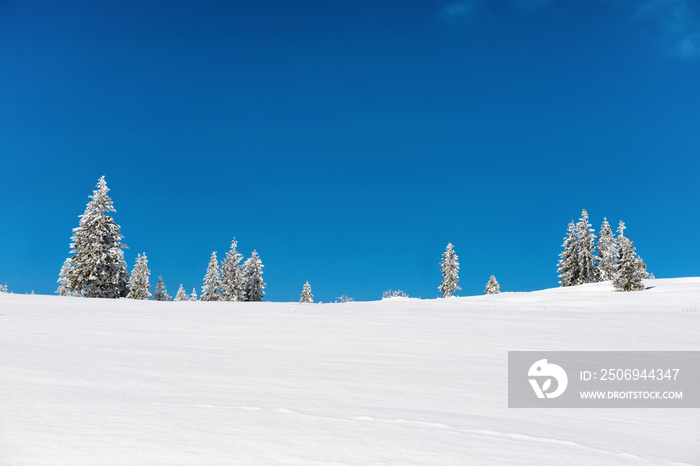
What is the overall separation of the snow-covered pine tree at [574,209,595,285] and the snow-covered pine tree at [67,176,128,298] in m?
60.5

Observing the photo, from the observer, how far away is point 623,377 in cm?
614

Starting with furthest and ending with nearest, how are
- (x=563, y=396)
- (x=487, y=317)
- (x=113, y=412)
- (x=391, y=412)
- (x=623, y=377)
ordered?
(x=487, y=317)
(x=623, y=377)
(x=563, y=396)
(x=391, y=412)
(x=113, y=412)

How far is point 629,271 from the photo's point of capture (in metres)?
38.8

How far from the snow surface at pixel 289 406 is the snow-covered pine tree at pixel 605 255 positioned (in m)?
66.0

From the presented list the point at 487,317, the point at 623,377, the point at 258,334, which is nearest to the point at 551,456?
the point at 623,377

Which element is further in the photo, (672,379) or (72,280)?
(72,280)

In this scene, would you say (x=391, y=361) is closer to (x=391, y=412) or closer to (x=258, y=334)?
(x=391, y=412)

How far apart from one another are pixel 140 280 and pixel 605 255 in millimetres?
67695

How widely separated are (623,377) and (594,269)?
69.2 m

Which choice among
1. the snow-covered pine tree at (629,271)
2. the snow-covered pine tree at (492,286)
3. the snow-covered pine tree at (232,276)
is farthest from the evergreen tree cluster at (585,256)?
the snow-covered pine tree at (232,276)

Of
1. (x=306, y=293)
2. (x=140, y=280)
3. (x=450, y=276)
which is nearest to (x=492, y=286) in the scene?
(x=450, y=276)

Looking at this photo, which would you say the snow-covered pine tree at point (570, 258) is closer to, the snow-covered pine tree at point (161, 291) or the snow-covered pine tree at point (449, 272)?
the snow-covered pine tree at point (449, 272)

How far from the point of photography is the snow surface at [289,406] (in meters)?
3.01

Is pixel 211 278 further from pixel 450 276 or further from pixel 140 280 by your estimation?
pixel 450 276
